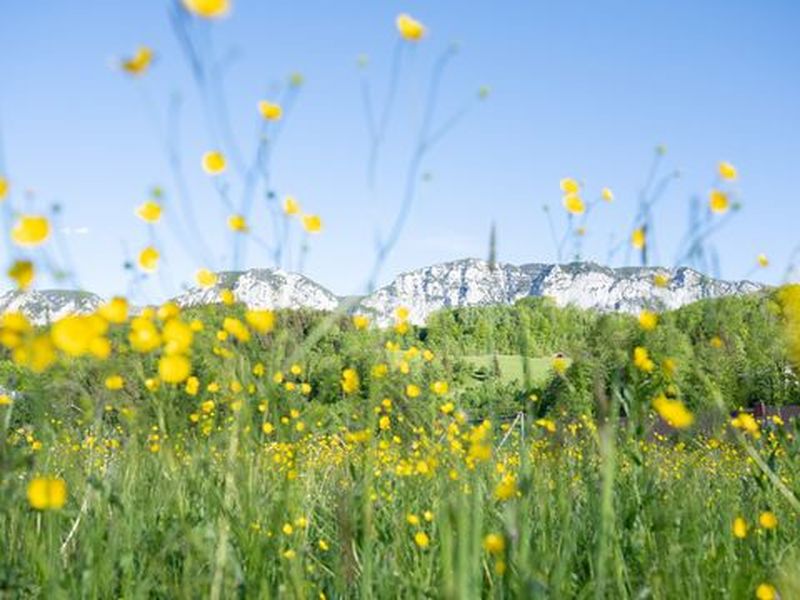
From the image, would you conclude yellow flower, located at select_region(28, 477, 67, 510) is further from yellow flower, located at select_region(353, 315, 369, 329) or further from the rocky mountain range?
yellow flower, located at select_region(353, 315, 369, 329)

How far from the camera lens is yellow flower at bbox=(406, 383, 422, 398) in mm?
2726

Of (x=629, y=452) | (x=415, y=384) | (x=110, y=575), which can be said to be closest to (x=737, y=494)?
(x=415, y=384)

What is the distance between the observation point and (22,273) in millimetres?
1520

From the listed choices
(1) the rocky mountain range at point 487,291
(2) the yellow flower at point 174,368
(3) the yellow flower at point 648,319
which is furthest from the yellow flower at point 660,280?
(2) the yellow flower at point 174,368

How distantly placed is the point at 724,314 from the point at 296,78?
119 cm

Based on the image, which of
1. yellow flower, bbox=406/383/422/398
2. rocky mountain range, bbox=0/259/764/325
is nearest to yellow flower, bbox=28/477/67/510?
rocky mountain range, bbox=0/259/764/325

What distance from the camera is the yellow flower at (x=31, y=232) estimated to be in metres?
1.60

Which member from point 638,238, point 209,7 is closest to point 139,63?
point 209,7

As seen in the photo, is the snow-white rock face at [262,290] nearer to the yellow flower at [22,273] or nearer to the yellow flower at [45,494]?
the yellow flower at [22,273]

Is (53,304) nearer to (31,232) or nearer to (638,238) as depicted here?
(31,232)

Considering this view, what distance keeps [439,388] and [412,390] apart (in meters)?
0.24

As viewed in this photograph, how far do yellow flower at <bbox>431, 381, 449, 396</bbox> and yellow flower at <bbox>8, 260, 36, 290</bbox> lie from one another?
1245mm

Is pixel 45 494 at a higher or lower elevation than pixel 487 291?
lower

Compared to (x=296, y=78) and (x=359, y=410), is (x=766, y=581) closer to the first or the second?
(x=359, y=410)
